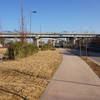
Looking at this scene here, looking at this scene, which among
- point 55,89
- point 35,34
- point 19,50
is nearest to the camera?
point 55,89

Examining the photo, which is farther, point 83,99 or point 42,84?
point 42,84

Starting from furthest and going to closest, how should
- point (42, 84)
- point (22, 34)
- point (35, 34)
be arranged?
point (35, 34), point (22, 34), point (42, 84)

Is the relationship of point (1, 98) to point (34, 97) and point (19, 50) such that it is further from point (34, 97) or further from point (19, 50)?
point (19, 50)

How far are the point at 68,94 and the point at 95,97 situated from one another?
0.90 meters

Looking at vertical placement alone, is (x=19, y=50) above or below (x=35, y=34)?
below

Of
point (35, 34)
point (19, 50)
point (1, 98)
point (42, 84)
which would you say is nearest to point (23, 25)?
point (19, 50)

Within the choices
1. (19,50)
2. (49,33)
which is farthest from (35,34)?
(19,50)

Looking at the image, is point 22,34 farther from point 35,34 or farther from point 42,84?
point 35,34

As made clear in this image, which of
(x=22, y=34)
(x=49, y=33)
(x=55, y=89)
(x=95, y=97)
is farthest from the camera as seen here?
(x=49, y=33)

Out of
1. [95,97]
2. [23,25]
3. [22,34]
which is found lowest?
[95,97]

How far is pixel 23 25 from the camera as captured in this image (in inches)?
698

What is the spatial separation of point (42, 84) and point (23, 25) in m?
14.0

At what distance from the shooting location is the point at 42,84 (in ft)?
17.1

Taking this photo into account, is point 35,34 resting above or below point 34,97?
above
